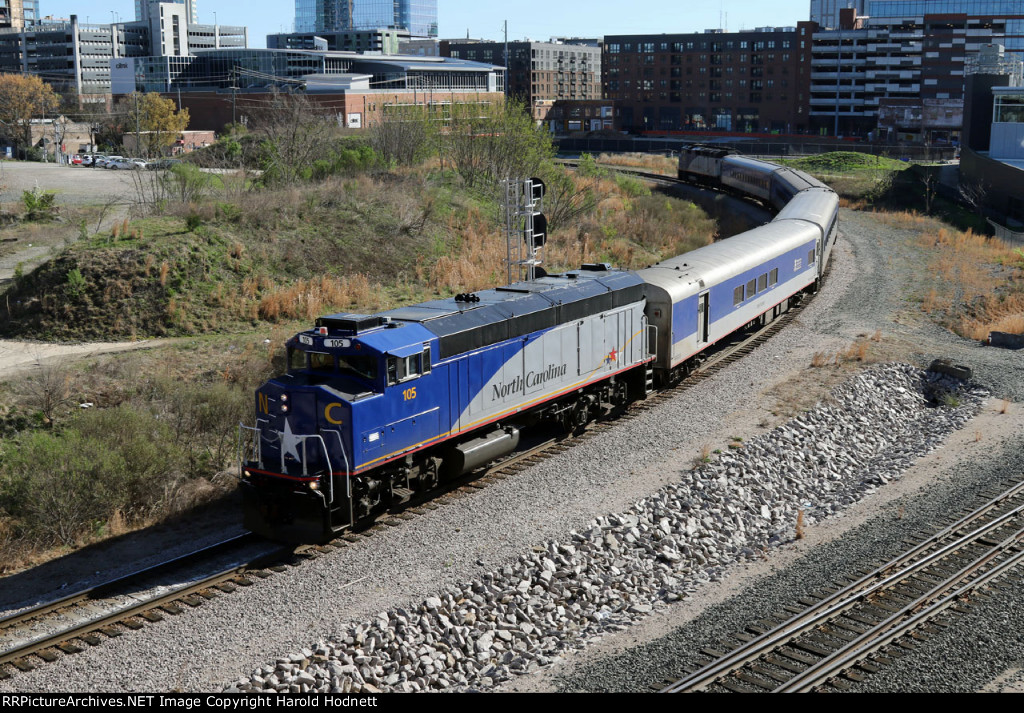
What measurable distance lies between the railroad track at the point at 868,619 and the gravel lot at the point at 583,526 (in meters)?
0.42

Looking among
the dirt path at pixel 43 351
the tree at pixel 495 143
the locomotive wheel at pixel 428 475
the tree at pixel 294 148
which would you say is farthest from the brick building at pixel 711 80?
the locomotive wheel at pixel 428 475

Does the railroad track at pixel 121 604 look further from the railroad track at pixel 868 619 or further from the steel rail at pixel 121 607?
the railroad track at pixel 868 619

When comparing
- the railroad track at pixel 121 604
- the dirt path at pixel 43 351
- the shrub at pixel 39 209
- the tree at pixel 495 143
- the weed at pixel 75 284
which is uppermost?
the tree at pixel 495 143

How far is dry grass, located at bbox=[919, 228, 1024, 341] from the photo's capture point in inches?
1471

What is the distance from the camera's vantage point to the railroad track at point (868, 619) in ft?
46.0

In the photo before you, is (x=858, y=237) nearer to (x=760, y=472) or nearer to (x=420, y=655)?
(x=760, y=472)

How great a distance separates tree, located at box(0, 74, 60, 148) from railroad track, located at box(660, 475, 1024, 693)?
315 feet

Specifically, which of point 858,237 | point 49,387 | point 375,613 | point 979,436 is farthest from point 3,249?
point 858,237

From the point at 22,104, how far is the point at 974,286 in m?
104

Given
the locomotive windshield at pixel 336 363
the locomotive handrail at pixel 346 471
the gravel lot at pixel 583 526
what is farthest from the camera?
the locomotive windshield at pixel 336 363

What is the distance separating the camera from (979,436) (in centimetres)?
2588

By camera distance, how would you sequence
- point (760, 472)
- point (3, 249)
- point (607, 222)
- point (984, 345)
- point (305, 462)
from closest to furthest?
point (305, 462)
point (760, 472)
point (984, 345)
point (3, 249)
point (607, 222)

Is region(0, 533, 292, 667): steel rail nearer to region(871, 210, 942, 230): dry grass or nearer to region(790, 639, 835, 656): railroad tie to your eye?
region(790, 639, 835, 656): railroad tie

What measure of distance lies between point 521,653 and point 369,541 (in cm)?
441
